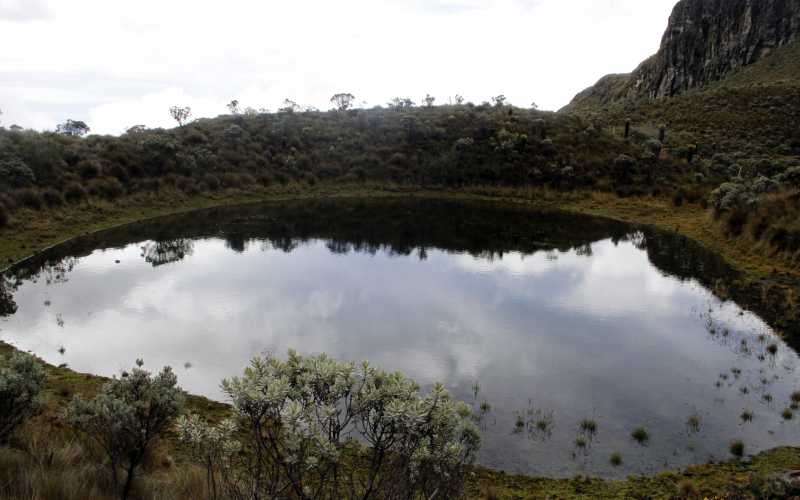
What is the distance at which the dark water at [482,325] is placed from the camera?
12727 mm

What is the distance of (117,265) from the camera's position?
25.5m

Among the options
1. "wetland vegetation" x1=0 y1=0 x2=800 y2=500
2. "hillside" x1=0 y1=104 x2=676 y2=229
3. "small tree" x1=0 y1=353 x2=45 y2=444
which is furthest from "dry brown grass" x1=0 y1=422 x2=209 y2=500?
"hillside" x1=0 y1=104 x2=676 y2=229

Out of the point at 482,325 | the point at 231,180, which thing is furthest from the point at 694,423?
the point at 231,180

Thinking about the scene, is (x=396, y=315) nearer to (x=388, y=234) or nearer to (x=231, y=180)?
(x=388, y=234)

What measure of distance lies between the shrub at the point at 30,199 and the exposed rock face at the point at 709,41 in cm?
12701

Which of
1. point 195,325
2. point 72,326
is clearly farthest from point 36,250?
point 195,325

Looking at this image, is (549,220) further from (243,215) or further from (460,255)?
(243,215)

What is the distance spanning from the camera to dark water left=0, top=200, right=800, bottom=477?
12727 millimetres

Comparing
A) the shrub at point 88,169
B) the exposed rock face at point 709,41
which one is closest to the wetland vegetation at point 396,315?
the shrub at point 88,169

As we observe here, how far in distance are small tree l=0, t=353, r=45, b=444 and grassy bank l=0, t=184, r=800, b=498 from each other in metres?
1.59

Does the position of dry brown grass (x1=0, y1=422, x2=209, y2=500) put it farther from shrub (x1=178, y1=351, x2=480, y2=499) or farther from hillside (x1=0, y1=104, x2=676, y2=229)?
hillside (x1=0, y1=104, x2=676, y2=229)

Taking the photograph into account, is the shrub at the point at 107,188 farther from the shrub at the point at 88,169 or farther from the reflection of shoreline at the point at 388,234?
the reflection of shoreline at the point at 388,234

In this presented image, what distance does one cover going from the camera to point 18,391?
7027 millimetres

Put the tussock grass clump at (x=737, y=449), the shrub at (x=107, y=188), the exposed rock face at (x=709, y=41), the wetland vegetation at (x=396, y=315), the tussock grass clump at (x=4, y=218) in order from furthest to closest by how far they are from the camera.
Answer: the exposed rock face at (x=709, y=41) < the shrub at (x=107, y=188) < the tussock grass clump at (x=4, y=218) < the tussock grass clump at (x=737, y=449) < the wetland vegetation at (x=396, y=315)
